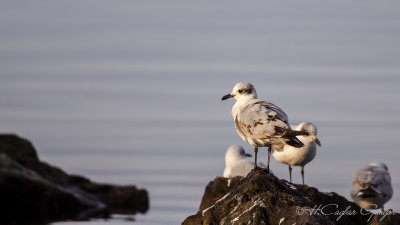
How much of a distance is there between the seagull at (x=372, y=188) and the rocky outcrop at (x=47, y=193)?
148 inches

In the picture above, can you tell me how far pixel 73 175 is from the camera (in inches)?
872

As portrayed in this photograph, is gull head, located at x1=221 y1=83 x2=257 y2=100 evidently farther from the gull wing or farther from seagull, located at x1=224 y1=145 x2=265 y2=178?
seagull, located at x1=224 y1=145 x2=265 y2=178

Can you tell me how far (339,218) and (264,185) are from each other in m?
1.59

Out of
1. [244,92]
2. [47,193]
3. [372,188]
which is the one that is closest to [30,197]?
[47,193]

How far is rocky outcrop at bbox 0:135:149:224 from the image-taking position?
19516mm

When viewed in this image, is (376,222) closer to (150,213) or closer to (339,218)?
(339,218)

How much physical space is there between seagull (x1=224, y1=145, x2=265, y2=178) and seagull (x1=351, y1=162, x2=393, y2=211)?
5.08ft

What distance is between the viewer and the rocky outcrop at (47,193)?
19.5 metres

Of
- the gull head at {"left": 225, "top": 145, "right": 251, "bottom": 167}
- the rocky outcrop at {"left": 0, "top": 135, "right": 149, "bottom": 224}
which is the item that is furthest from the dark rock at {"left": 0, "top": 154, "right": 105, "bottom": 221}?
the gull head at {"left": 225, "top": 145, "right": 251, "bottom": 167}

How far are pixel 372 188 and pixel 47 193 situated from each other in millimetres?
4805

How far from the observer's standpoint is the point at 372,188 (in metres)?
18.3
